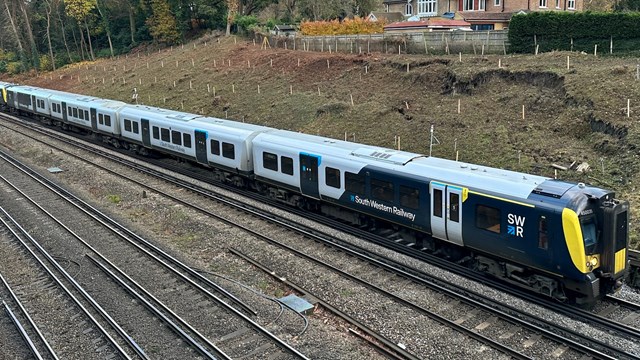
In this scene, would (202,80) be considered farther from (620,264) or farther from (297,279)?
(620,264)

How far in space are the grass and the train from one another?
4810 mm

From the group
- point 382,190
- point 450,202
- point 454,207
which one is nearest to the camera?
point 454,207

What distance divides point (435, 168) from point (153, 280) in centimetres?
854

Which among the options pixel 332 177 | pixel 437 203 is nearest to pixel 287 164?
pixel 332 177

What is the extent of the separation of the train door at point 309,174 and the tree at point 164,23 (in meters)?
58.9

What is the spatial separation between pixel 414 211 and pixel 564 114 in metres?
12.1

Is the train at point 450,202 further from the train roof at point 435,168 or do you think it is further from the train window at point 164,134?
the train window at point 164,134

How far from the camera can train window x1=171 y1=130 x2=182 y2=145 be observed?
27255 mm

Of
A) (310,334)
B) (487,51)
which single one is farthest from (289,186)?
(487,51)

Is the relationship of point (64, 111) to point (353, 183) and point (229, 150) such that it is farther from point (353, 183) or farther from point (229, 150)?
point (353, 183)

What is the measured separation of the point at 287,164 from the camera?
21.0 meters

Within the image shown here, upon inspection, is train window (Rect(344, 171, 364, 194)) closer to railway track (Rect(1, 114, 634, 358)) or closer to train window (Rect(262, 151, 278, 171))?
train window (Rect(262, 151, 278, 171))

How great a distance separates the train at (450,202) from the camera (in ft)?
41.5

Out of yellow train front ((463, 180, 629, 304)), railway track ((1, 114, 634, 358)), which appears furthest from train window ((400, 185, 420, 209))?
railway track ((1, 114, 634, 358))
